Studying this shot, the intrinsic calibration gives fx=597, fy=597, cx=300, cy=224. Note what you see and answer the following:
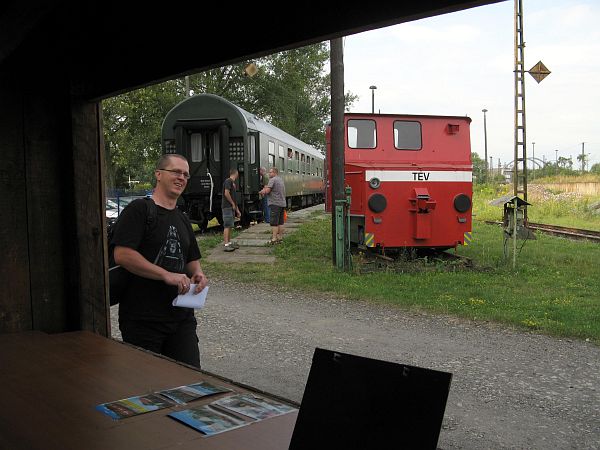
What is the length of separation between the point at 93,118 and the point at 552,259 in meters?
10.1

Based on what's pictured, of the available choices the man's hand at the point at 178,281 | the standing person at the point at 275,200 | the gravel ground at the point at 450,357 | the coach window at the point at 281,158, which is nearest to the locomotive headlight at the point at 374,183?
the gravel ground at the point at 450,357

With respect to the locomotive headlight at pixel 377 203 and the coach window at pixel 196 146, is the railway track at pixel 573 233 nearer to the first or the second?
the locomotive headlight at pixel 377 203

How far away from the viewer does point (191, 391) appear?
246 cm

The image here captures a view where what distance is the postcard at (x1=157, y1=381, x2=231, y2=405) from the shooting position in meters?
2.38

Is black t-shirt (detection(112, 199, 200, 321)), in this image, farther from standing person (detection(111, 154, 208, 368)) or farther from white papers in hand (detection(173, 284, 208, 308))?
white papers in hand (detection(173, 284, 208, 308))

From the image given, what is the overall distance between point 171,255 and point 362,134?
8094 mm

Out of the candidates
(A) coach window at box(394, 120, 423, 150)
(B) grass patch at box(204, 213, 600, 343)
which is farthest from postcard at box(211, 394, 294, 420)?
(A) coach window at box(394, 120, 423, 150)

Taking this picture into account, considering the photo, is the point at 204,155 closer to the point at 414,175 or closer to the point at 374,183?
the point at 374,183

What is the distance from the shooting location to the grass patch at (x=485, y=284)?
7.26 meters

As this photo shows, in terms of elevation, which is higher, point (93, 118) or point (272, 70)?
point (272, 70)

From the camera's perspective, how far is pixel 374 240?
1055 centimetres

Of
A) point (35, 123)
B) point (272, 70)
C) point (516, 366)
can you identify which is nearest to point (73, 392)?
point (35, 123)

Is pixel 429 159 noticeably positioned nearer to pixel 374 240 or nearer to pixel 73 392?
pixel 374 240

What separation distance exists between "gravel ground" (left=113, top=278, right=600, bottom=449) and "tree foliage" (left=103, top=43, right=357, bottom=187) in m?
20.6
